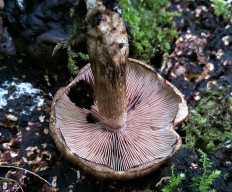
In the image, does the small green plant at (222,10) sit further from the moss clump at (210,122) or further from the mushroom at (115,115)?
the mushroom at (115,115)

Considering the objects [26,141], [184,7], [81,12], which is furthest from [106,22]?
[184,7]

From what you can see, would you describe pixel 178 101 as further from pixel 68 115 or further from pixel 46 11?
pixel 46 11

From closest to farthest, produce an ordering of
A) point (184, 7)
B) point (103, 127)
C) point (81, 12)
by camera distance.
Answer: point (81, 12) → point (103, 127) → point (184, 7)

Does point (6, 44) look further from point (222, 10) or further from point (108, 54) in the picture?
point (222, 10)

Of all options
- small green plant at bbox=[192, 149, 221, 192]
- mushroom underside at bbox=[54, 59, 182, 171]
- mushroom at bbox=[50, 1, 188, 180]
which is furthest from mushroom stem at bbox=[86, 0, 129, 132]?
small green plant at bbox=[192, 149, 221, 192]

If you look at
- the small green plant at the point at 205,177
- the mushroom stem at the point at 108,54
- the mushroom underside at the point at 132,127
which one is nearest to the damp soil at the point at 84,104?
the small green plant at the point at 205,177
